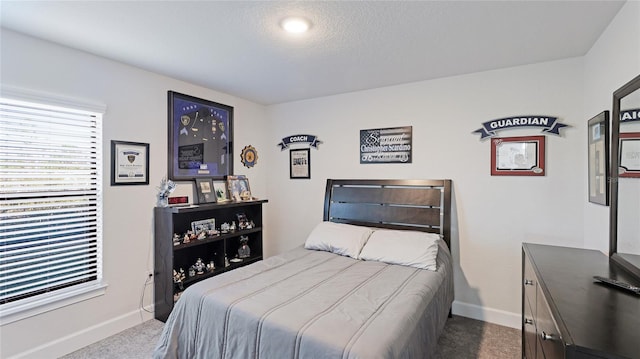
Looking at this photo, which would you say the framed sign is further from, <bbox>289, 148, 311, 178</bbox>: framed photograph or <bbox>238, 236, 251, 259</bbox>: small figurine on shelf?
<bbox>238, 236, 251, 259</bbox>: small figurine on shelf

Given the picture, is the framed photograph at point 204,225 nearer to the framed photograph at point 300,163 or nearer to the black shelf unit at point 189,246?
the black shelf unit at point 189,246

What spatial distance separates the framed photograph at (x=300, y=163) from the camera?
4.08 metres

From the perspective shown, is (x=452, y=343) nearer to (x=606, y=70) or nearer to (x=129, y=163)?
(x=606, y=70)

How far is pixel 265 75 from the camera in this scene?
309 cm

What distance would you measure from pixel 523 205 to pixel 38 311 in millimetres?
4142

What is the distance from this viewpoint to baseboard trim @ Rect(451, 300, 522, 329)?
2840 millimetres

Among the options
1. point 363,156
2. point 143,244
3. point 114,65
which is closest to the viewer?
point 114,65

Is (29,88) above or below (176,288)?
above

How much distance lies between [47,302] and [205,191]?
5.29ft

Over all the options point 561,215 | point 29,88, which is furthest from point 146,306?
point 561,215

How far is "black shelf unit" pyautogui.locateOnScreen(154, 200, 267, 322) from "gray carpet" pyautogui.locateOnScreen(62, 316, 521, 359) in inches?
11.6

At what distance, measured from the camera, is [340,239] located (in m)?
3.06

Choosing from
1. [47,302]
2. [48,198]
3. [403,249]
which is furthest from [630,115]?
[47,302]

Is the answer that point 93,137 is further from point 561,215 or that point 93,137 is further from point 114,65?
point 561,215
